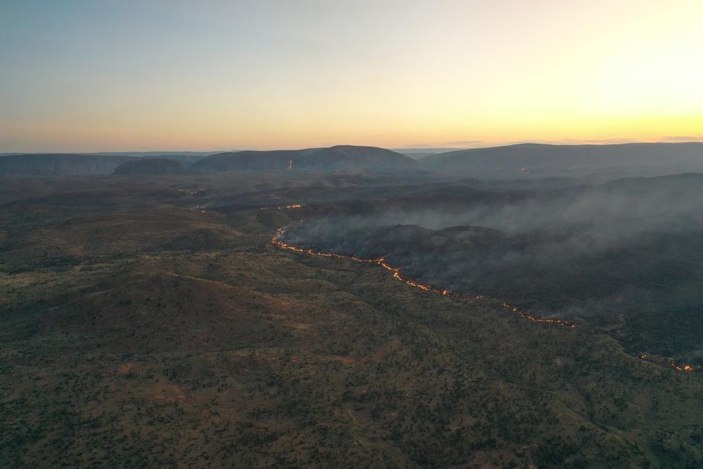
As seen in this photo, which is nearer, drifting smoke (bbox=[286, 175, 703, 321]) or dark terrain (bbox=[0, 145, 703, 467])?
dark terrain (bbox=[0, 145, 703, 467])

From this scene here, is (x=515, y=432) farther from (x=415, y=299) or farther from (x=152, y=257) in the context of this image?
(x=152, y=257)

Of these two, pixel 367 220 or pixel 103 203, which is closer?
pixel 367 220

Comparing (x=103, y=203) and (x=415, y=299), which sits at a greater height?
(x=103, y=203)

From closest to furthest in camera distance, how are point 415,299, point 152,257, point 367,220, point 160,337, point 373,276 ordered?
1. point 160,337
2. point 415,299
3. point 373,276
4. point 152,257
5. point 367,220

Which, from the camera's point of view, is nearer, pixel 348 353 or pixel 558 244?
pixel 348 353

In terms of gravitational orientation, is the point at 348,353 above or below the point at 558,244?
below

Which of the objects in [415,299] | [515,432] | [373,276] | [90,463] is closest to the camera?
[90,463]

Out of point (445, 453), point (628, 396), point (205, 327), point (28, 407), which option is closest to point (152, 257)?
point (205, 327)

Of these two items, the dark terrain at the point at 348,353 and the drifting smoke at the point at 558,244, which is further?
the drifting smoke at the point at 558,244
